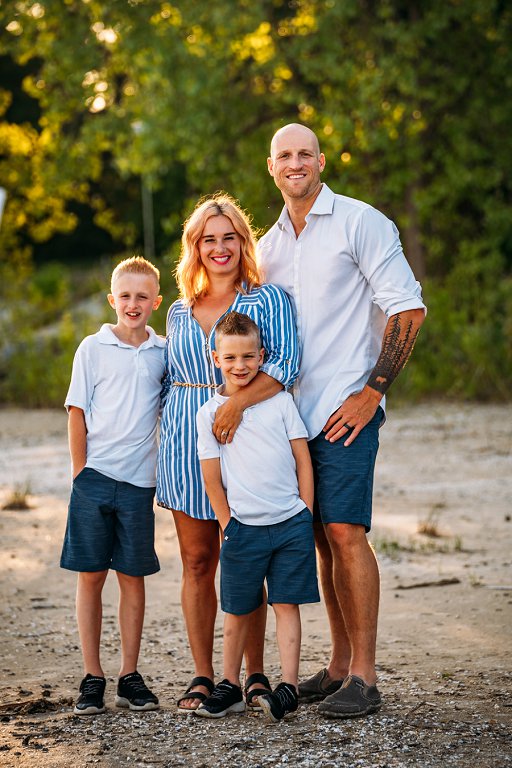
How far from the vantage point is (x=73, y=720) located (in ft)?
13.6

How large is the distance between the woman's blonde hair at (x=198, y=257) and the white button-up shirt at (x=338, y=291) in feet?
0.43

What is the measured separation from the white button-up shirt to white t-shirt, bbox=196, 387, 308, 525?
158 millimetres

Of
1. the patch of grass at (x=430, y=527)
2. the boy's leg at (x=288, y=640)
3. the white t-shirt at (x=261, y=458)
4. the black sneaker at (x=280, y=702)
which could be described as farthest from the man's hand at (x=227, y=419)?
the patch of grass at (x=430, y=527)

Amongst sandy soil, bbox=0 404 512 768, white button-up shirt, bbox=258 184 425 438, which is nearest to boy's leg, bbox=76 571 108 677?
sandy soil, bbox=0 404 512 768

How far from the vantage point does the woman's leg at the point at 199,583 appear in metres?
4.24

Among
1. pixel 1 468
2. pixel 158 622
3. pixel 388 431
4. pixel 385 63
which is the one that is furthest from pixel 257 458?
pixel 385 63

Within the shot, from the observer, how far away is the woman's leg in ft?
13.9

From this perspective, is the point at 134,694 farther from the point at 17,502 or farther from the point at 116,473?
the point at 17,502

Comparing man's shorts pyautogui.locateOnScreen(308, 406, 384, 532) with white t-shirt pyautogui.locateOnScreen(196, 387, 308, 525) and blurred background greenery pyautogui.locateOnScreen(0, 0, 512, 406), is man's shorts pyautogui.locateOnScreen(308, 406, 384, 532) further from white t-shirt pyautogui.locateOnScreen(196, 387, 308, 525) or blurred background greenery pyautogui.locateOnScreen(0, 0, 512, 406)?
blurred background greenery pyautogui.locateOnScreen(0, 0, 512, 406)

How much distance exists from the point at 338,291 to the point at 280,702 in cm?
141

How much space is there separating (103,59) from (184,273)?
14055 mm

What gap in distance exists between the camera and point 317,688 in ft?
14.5

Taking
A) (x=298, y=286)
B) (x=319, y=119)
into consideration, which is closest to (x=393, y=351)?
(x=298, y=286)

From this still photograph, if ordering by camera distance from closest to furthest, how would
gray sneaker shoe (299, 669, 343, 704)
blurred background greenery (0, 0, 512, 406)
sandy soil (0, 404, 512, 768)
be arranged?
sandy soil (0, 404, 512, 768), gray sneaker shoe (299, 669, 343, 704), blurred background greenery (0, 0, 512, 406)
